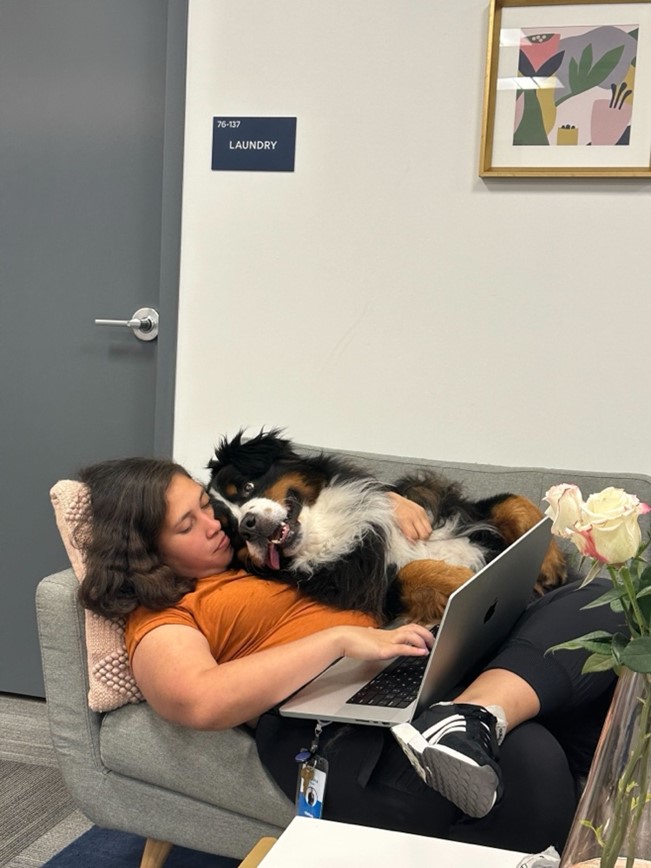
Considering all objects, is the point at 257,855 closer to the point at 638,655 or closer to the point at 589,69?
the point at 638,655

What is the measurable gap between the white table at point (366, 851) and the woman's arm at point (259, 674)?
37 cm

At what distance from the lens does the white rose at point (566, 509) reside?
80 centimetres

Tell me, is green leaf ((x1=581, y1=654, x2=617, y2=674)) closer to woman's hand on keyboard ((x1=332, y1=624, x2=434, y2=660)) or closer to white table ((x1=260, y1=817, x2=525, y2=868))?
white table ((x1=260, y1=817, x2=525, y2=868))

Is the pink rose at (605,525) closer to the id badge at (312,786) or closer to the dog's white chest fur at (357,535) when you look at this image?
the id badge at (312,786)

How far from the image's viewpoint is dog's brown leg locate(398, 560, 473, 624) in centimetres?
180

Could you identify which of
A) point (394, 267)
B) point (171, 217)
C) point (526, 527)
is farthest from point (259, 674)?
point (171, 217)

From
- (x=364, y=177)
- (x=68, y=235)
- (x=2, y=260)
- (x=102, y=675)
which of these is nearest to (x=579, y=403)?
(x=364, y=177)

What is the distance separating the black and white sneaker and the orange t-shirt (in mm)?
614

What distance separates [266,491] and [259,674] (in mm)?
536

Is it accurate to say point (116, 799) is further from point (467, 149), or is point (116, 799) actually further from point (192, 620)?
point (467, 149)

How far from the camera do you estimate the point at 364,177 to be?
2467 mm

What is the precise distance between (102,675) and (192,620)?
22 cm

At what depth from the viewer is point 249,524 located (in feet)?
6.11

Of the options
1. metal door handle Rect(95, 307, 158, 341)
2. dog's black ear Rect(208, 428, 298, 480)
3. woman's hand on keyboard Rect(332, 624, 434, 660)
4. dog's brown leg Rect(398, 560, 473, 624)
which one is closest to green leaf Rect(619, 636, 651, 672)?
woman's hand on keyboard Rect(332, 624, 434, 660)
